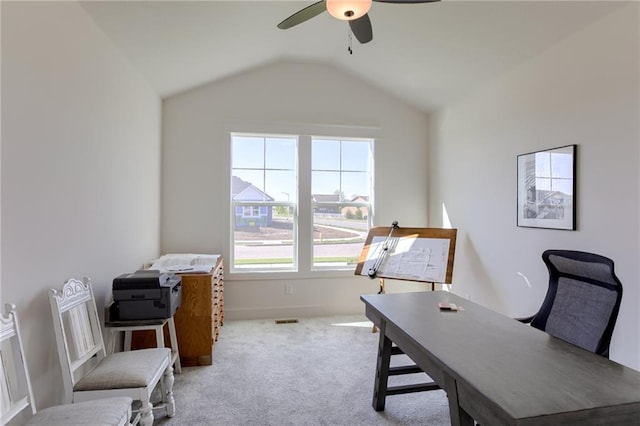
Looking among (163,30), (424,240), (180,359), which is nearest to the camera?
(163,30)

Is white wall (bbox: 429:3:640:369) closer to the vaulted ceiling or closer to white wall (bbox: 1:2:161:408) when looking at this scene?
the vaulted ceiling

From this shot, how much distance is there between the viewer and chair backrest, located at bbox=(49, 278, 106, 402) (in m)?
1.77

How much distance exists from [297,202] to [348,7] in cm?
287

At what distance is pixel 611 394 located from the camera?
1.19 metres

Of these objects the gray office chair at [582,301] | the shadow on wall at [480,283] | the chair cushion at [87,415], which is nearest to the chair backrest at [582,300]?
the gray office chair at [582,301]

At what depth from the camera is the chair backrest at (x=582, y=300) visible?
1662mm

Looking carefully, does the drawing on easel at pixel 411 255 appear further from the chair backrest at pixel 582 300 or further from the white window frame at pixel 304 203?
the chair backrest at pixel 582 300

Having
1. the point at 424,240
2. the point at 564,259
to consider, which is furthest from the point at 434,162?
the point at 564,259

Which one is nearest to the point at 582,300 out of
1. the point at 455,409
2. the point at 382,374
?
the point at 455,409

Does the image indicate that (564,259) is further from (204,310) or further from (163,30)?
(163,30)

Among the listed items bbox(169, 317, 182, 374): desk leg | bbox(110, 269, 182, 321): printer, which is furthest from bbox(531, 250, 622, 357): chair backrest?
bbox(169, 317, 182, 374): desk leg

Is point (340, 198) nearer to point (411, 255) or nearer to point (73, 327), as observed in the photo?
point (411, 255)

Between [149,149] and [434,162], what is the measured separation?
344 cm

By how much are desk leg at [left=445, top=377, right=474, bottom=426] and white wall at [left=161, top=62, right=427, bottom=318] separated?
3.02 m
